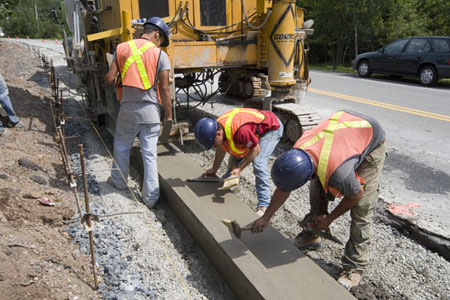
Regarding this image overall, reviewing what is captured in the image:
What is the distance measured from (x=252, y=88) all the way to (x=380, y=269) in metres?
5.43

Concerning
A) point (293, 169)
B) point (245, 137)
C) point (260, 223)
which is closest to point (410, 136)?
point (245, 137)

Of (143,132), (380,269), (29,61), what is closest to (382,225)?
(380,269)

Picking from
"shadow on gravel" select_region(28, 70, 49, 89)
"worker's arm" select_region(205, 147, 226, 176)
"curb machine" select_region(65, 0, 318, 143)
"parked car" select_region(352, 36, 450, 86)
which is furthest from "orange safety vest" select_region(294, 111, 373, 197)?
"shadow on gravel" select_region(28, 70, 49, 89)

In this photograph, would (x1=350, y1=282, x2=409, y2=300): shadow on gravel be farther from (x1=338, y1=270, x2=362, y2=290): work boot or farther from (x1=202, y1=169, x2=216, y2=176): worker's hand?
(x1=202, y1=169, x2=216, y2=176): worker's hand

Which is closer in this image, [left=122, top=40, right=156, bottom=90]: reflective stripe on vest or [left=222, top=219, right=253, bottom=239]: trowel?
[left=222, top=219, right=253, bottom=239]: trowel

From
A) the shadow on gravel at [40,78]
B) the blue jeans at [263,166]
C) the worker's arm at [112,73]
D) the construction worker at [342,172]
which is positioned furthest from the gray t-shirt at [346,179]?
the shadow on gravel at [40,78]

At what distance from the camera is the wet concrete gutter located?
2.87 metres

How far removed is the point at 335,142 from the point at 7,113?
220 inches

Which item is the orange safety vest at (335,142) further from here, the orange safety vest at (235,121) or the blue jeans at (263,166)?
the blue jeans at (263,166)

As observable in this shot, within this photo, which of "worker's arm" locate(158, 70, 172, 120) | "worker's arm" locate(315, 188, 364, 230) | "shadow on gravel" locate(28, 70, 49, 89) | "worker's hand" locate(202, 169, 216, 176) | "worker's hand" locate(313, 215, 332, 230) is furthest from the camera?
"shadow on gravel" locate(28, 70, 49, 89)

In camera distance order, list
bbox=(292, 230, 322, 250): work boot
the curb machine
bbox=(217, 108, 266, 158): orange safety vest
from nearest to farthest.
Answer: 1. bbox=(292, 230, 322, 250): work boot
2. bbox=(217, 108, 266, 158): orange safety vest
3. the curb machine

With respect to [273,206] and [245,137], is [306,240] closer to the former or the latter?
[273,206]

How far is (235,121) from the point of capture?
3.97 meters

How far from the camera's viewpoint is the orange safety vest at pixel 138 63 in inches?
166
